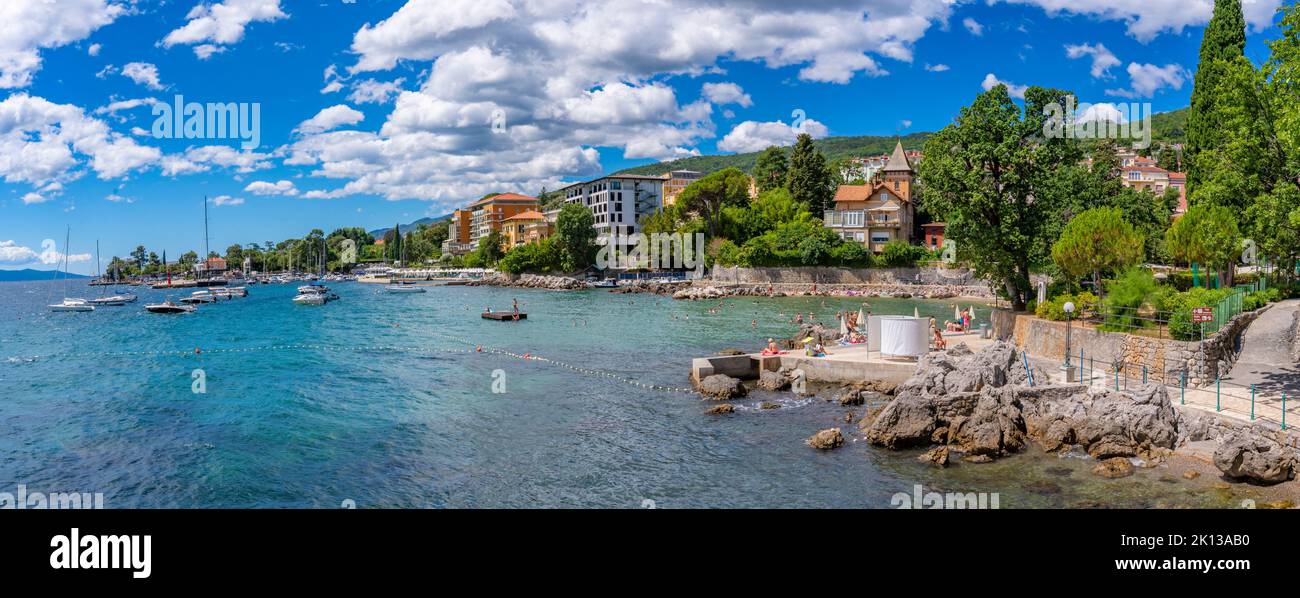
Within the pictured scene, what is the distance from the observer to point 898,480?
16359 millimetres

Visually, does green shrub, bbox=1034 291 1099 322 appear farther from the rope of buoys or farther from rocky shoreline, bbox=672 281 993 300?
rocky shoreline, bbox=672 281 993 300

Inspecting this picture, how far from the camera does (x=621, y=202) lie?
120 metres

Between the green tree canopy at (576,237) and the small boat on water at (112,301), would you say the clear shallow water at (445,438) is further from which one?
the green tree canopy at (576,237)

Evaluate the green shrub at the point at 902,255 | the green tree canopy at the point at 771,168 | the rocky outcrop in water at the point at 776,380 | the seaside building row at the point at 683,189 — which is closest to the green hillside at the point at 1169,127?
the seaside building row at the point at 683,189

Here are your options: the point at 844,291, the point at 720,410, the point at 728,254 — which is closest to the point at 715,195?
the point at 728,254

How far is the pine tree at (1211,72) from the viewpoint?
3816 cm

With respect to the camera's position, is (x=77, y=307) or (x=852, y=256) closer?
(x=77, y=307)

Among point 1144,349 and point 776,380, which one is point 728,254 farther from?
point 1144,349

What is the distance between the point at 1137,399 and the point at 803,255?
222 feet

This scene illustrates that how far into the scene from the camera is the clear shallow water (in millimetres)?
16141

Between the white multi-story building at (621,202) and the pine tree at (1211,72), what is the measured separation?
266 ft

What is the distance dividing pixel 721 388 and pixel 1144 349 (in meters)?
12.6

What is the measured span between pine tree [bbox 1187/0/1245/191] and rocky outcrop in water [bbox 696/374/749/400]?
2633cm
